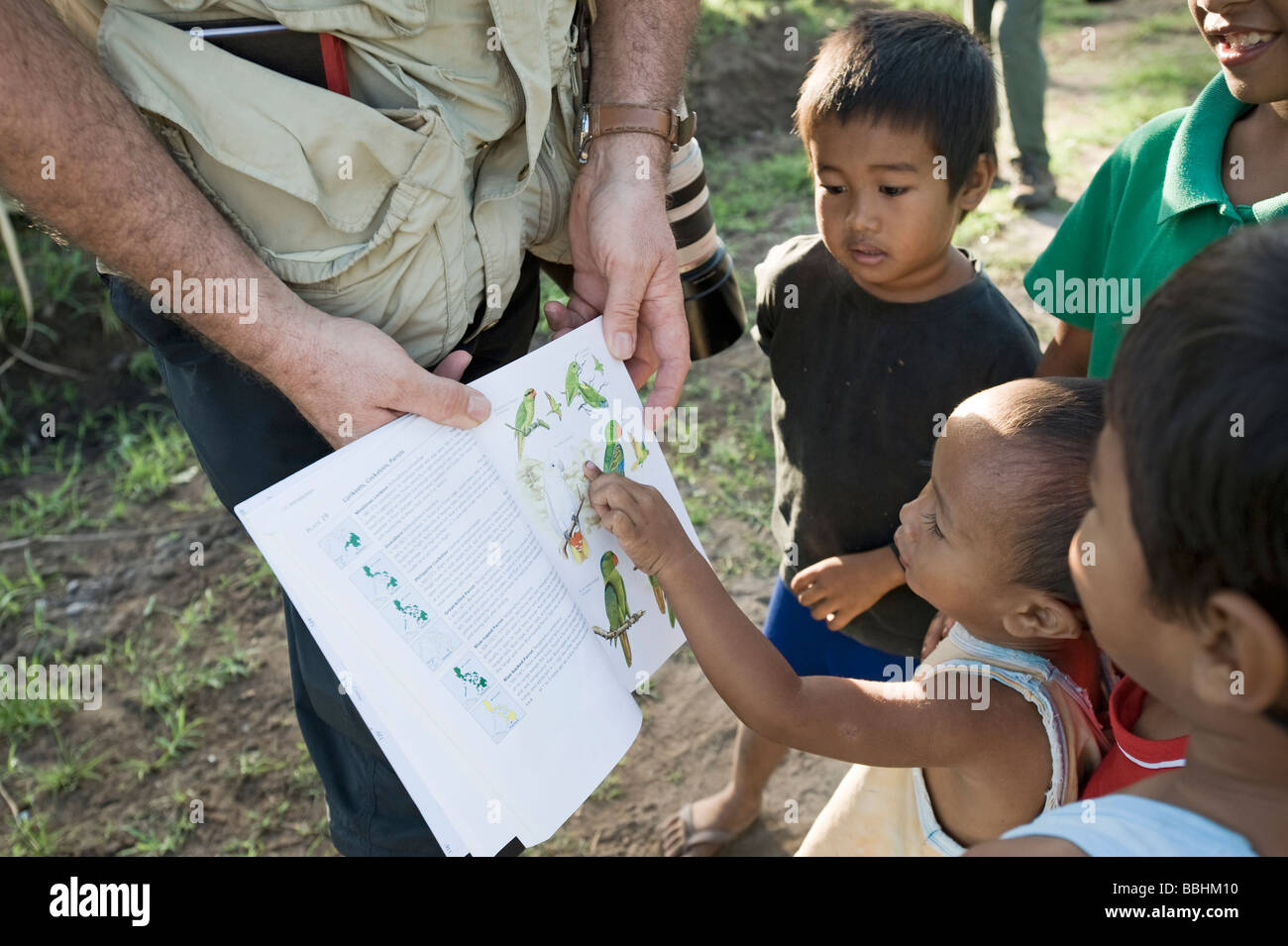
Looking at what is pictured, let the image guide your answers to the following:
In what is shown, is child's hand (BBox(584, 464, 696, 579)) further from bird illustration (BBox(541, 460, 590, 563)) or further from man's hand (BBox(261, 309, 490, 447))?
man's hand (BBox(261, 309, 490, 447))

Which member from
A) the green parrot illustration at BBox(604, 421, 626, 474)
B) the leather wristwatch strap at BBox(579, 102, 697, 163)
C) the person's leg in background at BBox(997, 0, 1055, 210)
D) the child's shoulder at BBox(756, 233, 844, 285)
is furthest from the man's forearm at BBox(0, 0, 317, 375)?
the person's leg in background at BBox(997, 0, 1055, 210)

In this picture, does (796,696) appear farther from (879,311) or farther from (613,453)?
(879,311)

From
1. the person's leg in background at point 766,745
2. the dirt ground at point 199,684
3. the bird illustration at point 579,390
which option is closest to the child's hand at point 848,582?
the person's leg in background at point 766,745

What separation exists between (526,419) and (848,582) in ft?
2.16

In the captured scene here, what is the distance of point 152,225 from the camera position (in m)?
1.26

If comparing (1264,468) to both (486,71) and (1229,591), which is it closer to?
(1229,591)

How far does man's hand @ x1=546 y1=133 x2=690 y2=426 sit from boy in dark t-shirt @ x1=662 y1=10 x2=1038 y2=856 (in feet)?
0.98

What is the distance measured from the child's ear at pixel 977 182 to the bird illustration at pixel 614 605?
2.94 feet

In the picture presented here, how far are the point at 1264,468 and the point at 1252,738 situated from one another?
27 centimetres

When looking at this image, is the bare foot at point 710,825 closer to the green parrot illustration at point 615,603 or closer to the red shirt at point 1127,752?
the green parrot illustration at point 615,603

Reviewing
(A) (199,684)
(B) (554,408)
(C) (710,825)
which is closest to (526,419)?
(B) (554,408)

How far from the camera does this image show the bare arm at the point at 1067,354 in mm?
1683

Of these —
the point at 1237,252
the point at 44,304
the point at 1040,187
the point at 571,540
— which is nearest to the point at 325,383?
the point at 571,540

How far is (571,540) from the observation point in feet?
4.80
